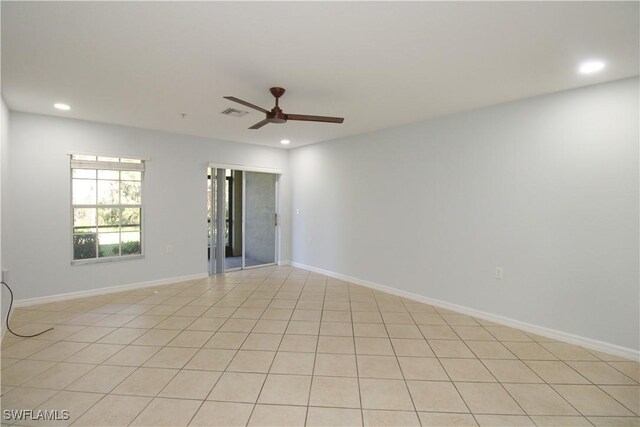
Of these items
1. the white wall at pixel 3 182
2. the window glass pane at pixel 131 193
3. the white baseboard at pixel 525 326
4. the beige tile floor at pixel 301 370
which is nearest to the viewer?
the beige tile floor at pixel 301 370

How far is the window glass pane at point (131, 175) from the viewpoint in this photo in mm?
4691

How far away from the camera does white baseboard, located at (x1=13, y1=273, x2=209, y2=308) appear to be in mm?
3966

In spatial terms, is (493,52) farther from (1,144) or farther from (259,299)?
(1,144)

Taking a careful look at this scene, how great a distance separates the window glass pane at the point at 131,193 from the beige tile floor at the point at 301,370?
1569 mm

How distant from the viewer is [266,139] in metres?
5.52

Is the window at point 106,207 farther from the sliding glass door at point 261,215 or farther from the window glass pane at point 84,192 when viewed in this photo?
the sliding glass door at point 261,215

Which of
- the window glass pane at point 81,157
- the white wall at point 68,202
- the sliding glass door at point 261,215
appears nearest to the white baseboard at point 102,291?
the white wall at point 68,202

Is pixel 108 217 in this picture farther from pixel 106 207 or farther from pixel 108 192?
pixel 108 192

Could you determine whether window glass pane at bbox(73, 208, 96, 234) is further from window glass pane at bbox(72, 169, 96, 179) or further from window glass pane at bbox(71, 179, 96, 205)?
window glass pane at bbox(72, 169, 96, 179)

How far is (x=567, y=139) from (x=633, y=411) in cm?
231

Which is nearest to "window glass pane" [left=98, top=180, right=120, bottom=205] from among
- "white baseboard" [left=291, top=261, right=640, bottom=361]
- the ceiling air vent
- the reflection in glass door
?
the reflection in glass door

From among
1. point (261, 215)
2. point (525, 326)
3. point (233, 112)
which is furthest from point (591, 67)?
point (261, 215)

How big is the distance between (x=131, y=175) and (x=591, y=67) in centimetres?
560

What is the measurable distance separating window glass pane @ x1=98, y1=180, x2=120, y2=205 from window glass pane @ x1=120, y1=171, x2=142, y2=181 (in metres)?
0.13
